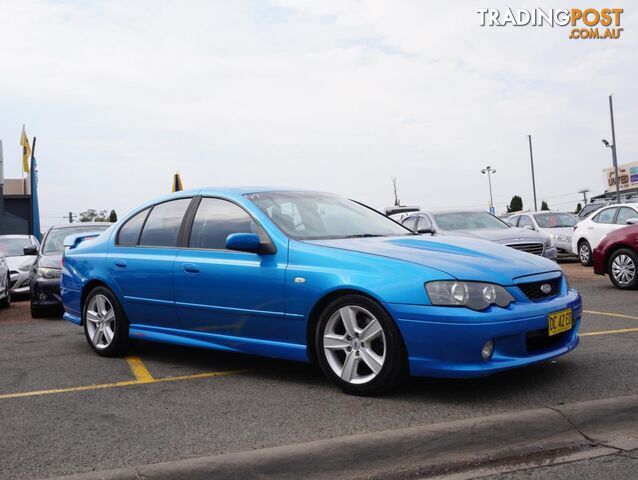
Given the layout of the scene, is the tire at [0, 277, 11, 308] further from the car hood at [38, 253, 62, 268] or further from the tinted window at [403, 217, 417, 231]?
the tinted window at [403, 217, 417, 231]

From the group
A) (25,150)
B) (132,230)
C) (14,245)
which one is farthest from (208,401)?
(25,150)

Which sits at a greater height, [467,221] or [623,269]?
[467,221]

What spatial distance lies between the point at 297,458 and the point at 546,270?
2.38 m

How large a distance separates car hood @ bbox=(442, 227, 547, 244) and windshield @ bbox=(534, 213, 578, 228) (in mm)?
7836

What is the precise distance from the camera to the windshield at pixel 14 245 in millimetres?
15392

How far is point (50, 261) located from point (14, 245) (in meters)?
5.81

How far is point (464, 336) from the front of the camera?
173 inches

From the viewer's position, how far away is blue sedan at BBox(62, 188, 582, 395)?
4500 millimetres

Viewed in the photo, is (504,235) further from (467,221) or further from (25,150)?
(25,150)

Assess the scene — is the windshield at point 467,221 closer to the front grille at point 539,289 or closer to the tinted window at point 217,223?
the tinted window at point 217,223

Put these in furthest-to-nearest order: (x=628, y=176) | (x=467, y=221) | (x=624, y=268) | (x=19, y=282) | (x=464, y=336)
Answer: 1. (x=628, y=176)
2. (x=19, y=282)
3. (x=467, y=221)
4. (x=624, y=268)
5. (x=464, y=336)

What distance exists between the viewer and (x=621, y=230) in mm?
11664

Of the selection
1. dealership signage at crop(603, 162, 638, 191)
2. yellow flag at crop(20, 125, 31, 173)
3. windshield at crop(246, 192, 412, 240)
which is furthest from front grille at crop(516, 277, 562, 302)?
dealership signage at crop(603, 162, 638, 191)

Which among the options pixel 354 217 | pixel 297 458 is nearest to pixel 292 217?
pixel 354 217
